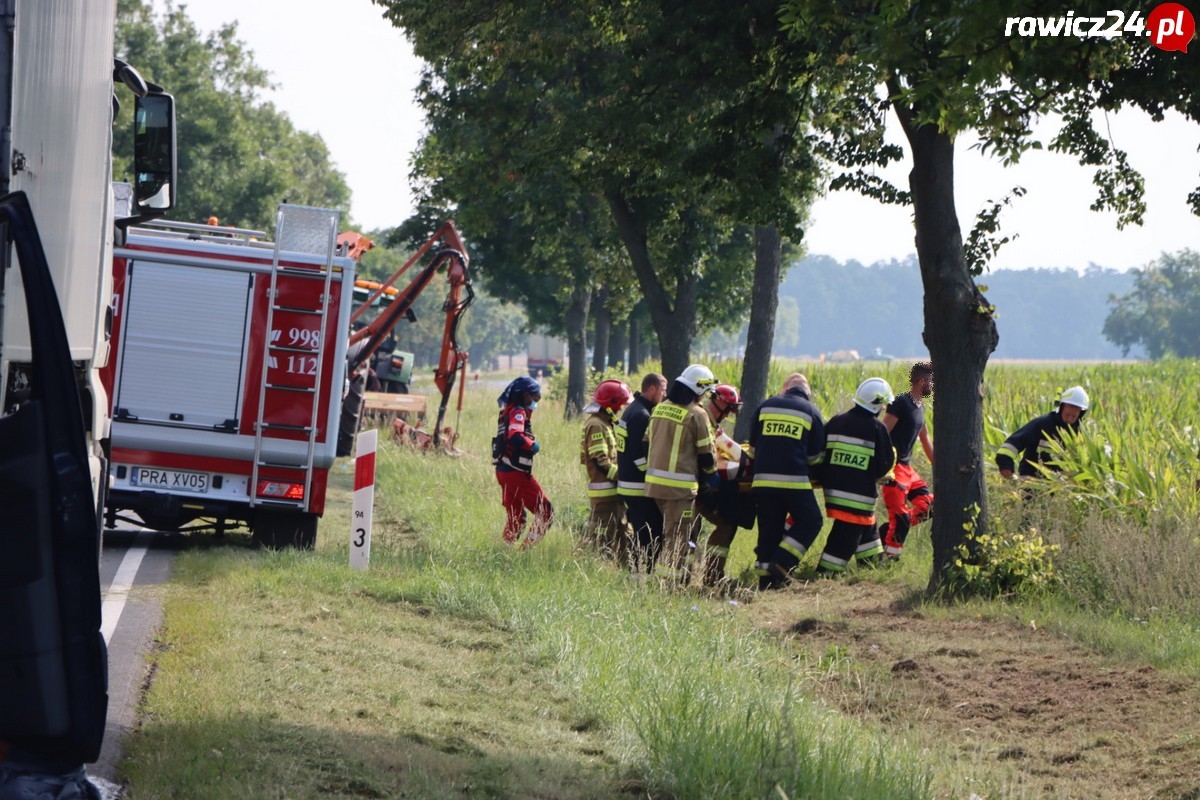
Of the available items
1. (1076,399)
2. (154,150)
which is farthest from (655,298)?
(154,150)

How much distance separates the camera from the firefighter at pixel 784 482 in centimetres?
1245

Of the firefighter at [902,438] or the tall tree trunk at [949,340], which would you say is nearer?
the tall tree trunk at [949,340]

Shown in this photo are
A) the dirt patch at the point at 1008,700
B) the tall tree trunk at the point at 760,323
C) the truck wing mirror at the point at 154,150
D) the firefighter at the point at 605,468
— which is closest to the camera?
the dirt patch at the point at 1008,700

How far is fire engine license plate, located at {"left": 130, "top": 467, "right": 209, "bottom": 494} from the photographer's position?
1295 cm

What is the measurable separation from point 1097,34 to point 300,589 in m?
6.24

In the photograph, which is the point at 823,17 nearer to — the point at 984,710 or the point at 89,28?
the point at 984,710

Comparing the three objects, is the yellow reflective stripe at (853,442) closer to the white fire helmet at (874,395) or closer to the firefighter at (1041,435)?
the white fire helmet at (874,395)

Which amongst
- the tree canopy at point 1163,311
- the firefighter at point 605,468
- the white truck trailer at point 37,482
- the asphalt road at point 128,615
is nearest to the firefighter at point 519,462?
the firefighter at point 605,468

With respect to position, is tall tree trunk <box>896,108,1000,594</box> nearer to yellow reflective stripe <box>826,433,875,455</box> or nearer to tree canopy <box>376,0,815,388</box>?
yellow reflective stripe <box>826,433,875,455</box>

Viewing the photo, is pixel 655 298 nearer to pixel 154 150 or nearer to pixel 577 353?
pixel 154 150

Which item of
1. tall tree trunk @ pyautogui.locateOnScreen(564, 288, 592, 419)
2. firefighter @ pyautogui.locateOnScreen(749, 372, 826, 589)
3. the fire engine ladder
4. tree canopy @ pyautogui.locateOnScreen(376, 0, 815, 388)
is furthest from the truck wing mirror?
tall tree trunk @ pyautogui.locateOnScreen(564, 288, 592, 419)

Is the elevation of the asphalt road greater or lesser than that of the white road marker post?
lesser

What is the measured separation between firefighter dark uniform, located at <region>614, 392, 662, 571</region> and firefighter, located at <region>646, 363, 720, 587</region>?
0.91ft

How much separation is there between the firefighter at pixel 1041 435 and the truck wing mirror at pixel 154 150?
8470 millimetres
